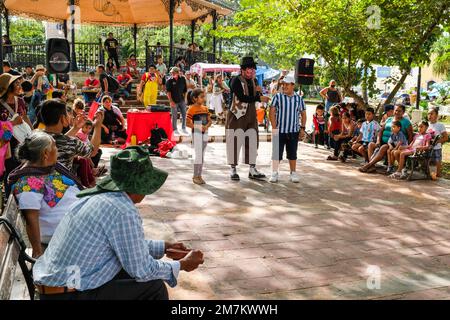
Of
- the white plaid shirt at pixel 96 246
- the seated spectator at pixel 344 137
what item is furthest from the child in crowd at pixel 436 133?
the white plaid shirt at pixel 96 246

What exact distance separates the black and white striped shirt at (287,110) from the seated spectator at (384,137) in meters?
1.92

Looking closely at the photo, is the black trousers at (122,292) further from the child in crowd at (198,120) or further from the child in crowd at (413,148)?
the child in crowd at (413,148)

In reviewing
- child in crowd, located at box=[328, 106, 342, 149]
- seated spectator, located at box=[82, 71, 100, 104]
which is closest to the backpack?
seated spectator, located at box=[82, 71, 100, 104]

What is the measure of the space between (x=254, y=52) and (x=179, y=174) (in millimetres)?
31489

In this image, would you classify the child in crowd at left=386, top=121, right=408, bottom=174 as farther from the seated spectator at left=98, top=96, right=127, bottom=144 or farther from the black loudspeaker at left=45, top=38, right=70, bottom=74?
the black loudspeaker at left=45, top=38, right=70, bottom=74

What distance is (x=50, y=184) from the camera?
3.48 m

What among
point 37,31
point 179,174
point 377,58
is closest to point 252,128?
point 179,174

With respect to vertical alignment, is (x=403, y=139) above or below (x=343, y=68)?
below

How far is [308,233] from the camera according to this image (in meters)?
5.39

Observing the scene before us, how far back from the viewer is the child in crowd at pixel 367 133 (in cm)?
946

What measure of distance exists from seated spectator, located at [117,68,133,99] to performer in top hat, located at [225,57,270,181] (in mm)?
9702

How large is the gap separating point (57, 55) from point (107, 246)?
9.36 metres

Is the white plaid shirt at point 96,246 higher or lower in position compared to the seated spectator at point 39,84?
lower

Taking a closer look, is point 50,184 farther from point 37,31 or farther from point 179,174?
point 37,31
